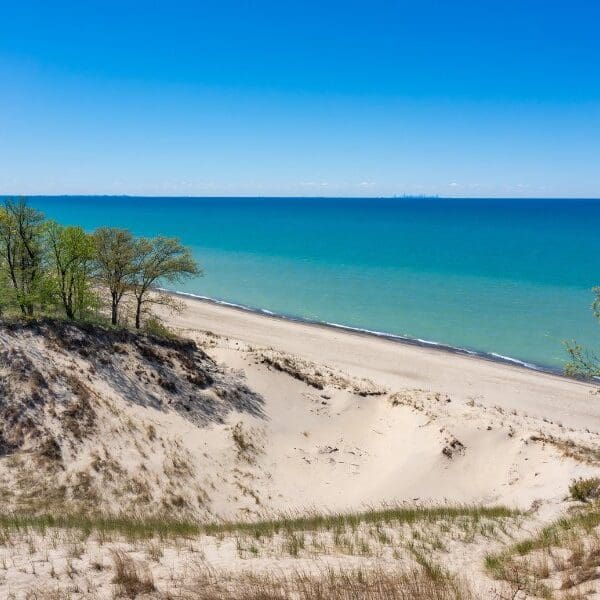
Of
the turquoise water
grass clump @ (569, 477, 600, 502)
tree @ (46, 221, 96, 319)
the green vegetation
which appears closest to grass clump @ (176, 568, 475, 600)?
the green vegetation

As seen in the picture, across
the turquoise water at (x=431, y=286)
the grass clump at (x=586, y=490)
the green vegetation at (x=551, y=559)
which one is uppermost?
the turquoise water at (x=431, y=286)

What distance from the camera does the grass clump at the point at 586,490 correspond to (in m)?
15.4

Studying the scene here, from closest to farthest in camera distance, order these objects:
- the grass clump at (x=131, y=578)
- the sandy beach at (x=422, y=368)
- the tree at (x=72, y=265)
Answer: the grass clump at (x=131, y=578) → the tree at (x=72, y=265) → the sandy beach at (x=422, y=368)

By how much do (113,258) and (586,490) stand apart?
24076 mm

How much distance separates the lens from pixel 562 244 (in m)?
112

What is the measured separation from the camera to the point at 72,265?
25984 mm

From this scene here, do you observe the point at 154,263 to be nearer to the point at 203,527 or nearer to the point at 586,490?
the point at 203,527

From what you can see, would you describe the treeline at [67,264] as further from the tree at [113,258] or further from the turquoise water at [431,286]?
the turquoise water at [431,286]

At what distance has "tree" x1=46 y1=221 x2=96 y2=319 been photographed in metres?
25.5

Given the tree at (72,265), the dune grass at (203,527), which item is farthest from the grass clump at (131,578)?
the tree at (72,265)

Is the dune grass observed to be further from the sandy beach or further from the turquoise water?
the turquoise water

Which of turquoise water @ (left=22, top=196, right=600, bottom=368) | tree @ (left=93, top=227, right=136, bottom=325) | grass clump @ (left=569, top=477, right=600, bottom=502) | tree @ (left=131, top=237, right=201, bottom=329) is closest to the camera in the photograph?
grass clump @ (left=569, top=477, right=600, bottom=502)

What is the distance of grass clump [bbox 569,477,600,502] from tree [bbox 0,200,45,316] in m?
24.4

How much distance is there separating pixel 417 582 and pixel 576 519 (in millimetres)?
6021
